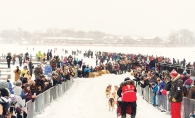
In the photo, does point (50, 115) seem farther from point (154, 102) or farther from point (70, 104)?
point (154, 102)

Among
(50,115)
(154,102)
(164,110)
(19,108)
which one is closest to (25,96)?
(19,108)

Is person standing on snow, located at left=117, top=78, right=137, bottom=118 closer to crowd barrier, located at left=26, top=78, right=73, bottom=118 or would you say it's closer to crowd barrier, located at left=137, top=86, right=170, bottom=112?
crowd barrier, located at left=137, top=86, right=170, bottom=112

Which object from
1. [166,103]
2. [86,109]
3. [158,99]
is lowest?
[86,109]

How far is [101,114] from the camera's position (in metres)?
13.9

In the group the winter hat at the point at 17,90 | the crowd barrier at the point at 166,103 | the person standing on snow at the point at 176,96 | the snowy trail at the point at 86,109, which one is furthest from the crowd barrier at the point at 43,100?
the crowd barrier at the point at 166,103

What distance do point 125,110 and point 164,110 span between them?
299cm

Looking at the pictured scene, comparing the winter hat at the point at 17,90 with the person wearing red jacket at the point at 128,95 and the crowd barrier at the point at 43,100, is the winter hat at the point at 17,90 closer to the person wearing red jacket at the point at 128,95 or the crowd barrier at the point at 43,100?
the crowd barrier at the point at 43,100

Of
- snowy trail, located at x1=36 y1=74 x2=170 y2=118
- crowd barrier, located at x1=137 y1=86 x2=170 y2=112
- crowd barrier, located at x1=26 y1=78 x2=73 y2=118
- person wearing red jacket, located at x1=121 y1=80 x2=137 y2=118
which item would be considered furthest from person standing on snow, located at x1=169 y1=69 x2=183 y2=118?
crowd barrier, located at x1=26 y1=78 x2=73 y2=118

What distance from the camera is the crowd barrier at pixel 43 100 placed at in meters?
11.9

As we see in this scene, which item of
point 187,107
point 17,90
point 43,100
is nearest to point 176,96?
point 187,107

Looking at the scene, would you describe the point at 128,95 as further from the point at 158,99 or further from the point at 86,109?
the point at 86,109

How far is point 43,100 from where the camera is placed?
1455 centimetres

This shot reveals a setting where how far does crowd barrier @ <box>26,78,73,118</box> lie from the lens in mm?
11887

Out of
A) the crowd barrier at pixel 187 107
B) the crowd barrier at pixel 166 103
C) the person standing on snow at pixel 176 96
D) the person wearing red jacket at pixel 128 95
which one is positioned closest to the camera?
the crowd barrier at pixel 187 107
